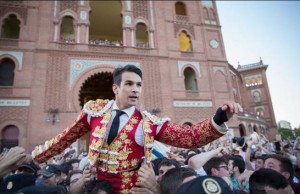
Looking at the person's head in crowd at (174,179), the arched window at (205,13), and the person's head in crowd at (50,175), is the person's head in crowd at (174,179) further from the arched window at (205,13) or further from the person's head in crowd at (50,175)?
the arched window at (205,13)

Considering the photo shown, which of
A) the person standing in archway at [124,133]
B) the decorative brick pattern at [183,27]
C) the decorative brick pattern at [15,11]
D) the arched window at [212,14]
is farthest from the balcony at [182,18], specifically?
the person standing in archway at [124,133]

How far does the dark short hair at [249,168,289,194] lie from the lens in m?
2.09

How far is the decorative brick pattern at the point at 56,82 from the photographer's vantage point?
1248cm

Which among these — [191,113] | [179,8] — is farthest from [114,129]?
[179,8]

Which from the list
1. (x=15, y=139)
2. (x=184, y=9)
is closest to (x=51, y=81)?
(x=15, y=139)

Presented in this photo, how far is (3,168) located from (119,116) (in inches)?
40.2

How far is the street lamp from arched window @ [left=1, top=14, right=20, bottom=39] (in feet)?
19.9

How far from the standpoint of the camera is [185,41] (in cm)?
1781

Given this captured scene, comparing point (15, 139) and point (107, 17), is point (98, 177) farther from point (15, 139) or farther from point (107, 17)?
point (107, 17)

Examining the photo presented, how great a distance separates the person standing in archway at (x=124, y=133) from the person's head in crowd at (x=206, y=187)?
65 cm

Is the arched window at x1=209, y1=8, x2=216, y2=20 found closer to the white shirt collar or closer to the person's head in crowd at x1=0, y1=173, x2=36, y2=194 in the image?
the white shirt collar

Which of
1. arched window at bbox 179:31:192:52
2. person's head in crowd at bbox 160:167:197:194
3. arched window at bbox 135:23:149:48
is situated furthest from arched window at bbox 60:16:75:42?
person's head in crowd at bbox 160:167:197:194

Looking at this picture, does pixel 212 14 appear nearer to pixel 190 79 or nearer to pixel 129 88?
pixel 190 79

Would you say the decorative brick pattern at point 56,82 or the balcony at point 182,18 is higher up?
the balcony at point 182,18
